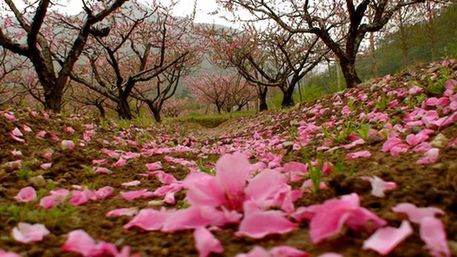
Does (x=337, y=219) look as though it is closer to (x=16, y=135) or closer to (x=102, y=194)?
(x=102, y=194)

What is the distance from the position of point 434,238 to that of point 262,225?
43 centimetres

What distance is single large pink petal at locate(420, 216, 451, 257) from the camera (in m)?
0.86

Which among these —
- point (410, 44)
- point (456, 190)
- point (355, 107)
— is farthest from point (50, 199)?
point (410, 44)

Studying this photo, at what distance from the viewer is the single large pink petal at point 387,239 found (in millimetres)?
A: 873

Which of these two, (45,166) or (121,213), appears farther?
(45,166)

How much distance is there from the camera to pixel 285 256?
90 cm

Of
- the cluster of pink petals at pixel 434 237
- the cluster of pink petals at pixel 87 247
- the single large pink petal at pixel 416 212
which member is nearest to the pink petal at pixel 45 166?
the cluster of pink petals at pixel 87 247

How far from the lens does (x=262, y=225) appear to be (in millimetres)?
1094

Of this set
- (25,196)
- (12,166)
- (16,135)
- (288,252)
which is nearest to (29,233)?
(25,196)

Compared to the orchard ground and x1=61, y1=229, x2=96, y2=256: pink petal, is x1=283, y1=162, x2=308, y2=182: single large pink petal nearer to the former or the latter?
the orchard ground

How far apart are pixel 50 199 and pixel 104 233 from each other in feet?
1.67

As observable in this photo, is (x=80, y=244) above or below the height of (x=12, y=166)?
below

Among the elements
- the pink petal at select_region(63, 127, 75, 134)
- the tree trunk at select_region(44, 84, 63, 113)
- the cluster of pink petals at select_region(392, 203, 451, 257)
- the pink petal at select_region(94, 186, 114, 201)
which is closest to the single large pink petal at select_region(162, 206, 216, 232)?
the cluster of pink petals at select_region(392, 203, 451, 257)

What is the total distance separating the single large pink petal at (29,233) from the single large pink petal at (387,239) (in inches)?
40.3
